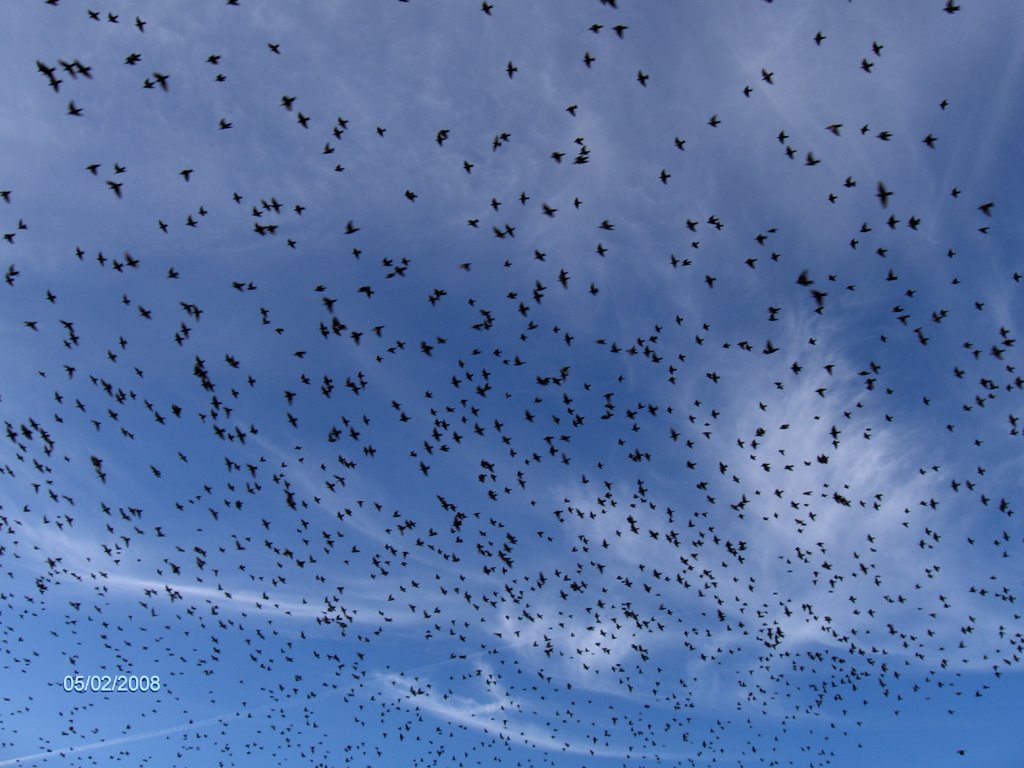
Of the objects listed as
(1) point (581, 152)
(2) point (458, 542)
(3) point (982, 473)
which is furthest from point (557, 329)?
(3) point (982, 473)

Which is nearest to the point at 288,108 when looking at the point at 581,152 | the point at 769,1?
the point at 581,152

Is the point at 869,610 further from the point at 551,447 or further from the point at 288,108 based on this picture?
the point at 288,108

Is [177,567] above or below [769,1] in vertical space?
below

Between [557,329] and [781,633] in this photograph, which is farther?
[781,633]

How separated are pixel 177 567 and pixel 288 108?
31315 millimetres

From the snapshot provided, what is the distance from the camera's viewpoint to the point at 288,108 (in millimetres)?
24281

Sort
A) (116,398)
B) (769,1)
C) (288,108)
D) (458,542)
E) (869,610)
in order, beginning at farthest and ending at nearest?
1. (869,610)
2. (458,542)
3. (116,398)
4. (288,108)
5. (769,1)

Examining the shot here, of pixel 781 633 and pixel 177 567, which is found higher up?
pixel 781 633

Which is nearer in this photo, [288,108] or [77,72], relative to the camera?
[77,72]

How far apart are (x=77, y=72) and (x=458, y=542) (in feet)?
101

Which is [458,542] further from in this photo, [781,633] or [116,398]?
[781,633]

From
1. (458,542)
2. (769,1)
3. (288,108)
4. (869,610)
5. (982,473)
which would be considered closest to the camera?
(769,1)

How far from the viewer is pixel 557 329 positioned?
105 feet

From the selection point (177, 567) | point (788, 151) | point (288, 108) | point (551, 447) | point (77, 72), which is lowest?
point (177, 567)
